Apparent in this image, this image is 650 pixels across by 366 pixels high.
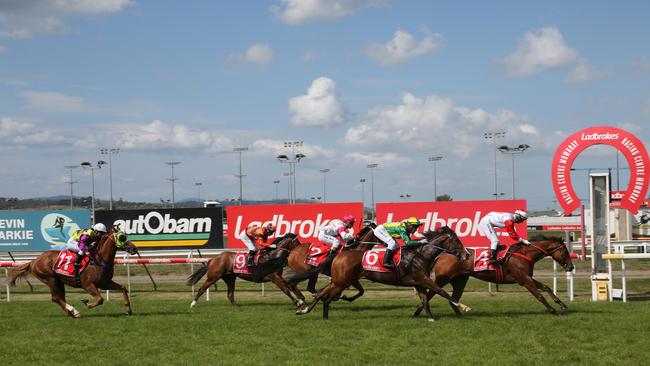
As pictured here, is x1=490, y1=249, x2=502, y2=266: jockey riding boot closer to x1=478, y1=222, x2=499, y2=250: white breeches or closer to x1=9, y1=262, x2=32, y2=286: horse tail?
x1=478, y1=222, x2=499, y2=250: white breeches

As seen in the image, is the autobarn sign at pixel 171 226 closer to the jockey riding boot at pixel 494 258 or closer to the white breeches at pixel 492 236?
the white breeches at pixel 492 236

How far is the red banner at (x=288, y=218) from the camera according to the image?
2119 centimetres

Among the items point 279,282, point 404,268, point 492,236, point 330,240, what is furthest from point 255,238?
point 492,236

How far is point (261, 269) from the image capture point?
1476 cm

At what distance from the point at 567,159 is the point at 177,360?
1108 centimetres

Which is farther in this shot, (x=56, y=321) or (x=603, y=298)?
(x=603, y=298)

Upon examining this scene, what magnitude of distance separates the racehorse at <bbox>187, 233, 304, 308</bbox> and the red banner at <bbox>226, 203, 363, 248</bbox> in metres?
5.85

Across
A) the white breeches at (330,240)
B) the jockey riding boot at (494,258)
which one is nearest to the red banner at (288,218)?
the white breeches at (330,240)

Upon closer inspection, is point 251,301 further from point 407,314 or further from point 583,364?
point 583,364

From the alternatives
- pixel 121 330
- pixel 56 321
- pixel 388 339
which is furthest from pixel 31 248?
pixel 388 339

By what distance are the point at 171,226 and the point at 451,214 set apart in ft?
28.9

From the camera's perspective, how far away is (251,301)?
16266mm

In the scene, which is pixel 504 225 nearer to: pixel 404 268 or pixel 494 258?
pixel 494 258

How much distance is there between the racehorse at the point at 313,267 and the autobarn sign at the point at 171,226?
26.0 feet
